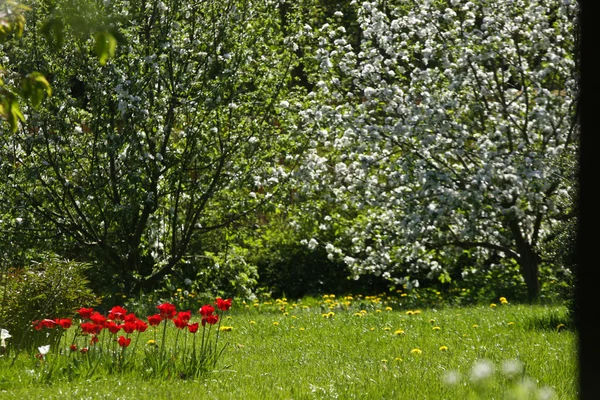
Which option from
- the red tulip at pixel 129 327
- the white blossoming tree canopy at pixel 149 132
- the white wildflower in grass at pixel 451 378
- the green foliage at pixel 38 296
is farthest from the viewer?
the white blossoming tree canopy at pixel 149 132

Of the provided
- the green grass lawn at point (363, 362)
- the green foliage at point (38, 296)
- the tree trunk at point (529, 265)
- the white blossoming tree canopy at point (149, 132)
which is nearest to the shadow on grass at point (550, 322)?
the green grass lawn at point (363, 362)

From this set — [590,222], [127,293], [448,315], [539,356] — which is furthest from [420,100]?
[590,222]

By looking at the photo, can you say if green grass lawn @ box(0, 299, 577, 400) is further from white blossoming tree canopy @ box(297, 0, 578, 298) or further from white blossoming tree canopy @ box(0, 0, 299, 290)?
white blossoming tree canopy @ box(0, 0, 299, 290)

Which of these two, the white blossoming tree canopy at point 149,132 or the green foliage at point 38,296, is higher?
the white blossoming tree canopy at point 149,132

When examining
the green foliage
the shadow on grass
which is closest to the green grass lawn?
the shadow on grass

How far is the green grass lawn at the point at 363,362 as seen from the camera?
14.7ft

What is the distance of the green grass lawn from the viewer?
14.7ft

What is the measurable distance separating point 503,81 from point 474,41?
89cm

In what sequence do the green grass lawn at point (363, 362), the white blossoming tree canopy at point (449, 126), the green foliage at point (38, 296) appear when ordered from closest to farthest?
the green grass lawn at point (363, 362), the green foliage at point (38, 296), the white blossoming tree canopy at point (449, 126)

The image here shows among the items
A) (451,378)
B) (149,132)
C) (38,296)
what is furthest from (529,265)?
(451,378)

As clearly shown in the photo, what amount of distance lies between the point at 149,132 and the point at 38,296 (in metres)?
4.54

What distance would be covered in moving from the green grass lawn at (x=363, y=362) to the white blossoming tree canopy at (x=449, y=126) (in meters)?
2.31

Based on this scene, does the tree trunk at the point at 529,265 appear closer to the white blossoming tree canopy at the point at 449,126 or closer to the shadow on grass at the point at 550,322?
the white blossoming tree canopy at the point at 449,126

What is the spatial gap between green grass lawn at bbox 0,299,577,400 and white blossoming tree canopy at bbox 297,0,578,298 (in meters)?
2.31
